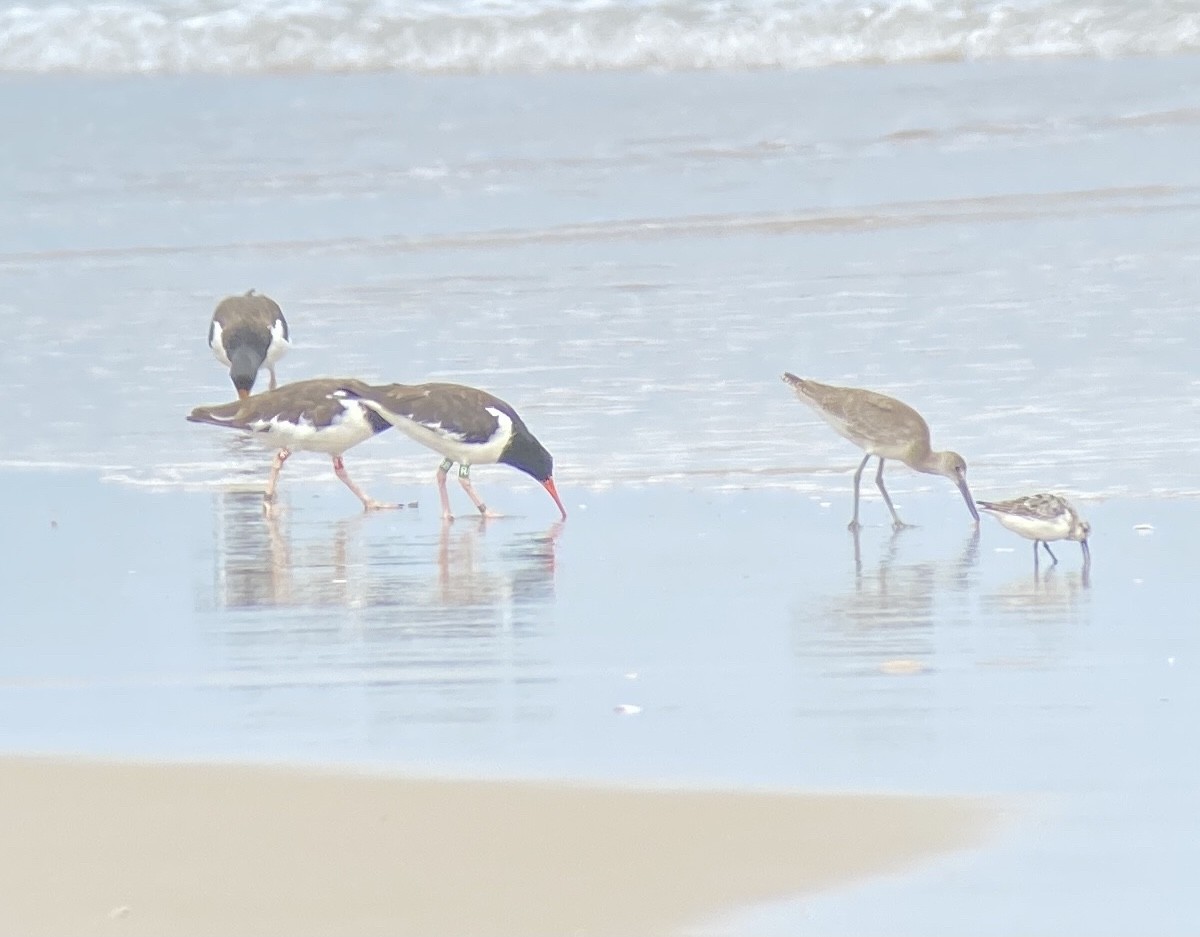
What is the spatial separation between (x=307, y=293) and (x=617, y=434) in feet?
14.5

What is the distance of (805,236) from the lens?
1430 cm

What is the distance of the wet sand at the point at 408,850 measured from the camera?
4.37 metres

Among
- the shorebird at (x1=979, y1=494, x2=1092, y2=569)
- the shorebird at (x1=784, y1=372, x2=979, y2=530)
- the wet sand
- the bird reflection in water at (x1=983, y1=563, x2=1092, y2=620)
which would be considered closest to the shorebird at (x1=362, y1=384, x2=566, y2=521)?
the shorebird at (x1=784, y1=372, x2=979, y2=530)

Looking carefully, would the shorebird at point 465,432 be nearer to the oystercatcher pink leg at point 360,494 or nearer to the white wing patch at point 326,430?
the white wing patch at point 326,430

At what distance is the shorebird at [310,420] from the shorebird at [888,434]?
1689 millimetres

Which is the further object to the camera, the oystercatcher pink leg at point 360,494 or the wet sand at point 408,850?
the oystercatcher pink leg at point 360,494

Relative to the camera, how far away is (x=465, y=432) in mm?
8547

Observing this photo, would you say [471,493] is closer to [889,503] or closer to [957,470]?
[889,503]

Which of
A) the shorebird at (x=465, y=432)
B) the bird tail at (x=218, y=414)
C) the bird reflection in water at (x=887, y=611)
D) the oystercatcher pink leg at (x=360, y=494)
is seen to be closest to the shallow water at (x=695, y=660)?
the bird reflection in water at (x=887, y=611)

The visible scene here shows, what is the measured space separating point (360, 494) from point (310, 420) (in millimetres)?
381

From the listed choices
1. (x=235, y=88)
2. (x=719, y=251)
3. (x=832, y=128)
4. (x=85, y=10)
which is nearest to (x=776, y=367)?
(x=719, y=251)

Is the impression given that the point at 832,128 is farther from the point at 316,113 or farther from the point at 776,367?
the point at 776,367

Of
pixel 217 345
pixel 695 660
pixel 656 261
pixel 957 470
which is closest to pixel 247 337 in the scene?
pixel 217 345

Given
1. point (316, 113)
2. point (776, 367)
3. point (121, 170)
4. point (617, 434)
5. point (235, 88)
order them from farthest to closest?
point (235, 88), point (316, 113), point (121, 170), point (776, 367), point (617, 434)
